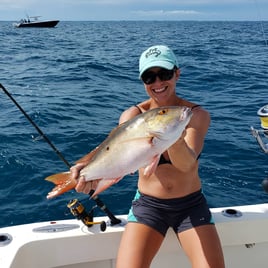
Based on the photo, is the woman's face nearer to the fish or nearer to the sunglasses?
the sunglasses

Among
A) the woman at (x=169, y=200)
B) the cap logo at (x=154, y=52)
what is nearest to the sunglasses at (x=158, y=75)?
the woman at (x=169, y=200)

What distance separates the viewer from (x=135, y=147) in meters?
2.33

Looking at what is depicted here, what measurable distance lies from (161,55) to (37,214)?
10.3 ft

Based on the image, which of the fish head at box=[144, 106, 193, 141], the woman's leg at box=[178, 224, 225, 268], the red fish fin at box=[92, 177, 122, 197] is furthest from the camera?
the woman's leg at box=[178, 224, 225, 268]

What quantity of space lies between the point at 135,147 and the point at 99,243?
1.23 m

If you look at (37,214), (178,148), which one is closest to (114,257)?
(178,148)

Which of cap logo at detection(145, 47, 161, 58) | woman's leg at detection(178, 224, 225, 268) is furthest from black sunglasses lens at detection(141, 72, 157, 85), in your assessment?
woman's leg at detection(178, 224, 225, 268)

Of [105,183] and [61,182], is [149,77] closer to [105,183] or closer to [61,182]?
[105,183]

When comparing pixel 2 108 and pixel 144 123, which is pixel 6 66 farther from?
pixel 144 123

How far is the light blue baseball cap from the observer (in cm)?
290

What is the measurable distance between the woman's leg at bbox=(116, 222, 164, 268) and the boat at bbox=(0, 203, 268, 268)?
0.21m

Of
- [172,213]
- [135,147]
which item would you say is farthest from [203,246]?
[135,147]

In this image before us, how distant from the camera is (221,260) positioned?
2854 millimetres

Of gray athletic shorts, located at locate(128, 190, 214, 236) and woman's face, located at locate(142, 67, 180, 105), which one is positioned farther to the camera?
gray athletic shorts, located at locate(128, 190, 214, 236)
